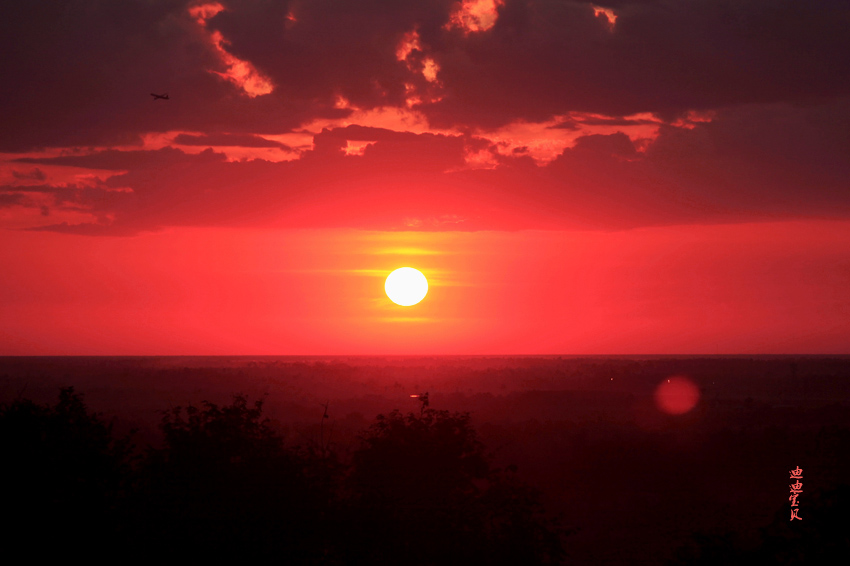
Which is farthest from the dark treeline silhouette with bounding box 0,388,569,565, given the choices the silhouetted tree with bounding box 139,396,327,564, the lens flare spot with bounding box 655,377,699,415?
the lens flare spot with bounding box 655,377,699,415

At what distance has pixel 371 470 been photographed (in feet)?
83.2

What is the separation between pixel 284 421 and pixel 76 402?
230ft

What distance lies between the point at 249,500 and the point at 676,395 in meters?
129

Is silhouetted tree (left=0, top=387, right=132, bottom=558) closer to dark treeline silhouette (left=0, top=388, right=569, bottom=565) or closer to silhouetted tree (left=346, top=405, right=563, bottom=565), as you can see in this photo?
dark treeline silhouette (left=0, top=388, right=569, bottom=565)

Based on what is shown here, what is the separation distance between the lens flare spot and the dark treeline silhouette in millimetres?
90147

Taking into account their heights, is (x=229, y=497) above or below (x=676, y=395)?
below

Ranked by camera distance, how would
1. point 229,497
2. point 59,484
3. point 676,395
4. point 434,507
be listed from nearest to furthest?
point 59,484, point 229,497, point 434,507, point 676,395

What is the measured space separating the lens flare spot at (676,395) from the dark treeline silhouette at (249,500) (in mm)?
90147

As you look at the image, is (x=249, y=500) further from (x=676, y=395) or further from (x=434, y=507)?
(x=676, y=395)

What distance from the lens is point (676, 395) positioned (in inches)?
5586

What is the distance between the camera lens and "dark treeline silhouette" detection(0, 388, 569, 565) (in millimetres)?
22484

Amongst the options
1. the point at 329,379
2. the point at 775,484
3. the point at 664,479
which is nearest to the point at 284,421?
the point at 664,479

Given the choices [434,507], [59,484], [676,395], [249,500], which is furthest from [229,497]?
[676,395]

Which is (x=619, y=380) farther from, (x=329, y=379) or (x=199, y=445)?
(x=199, y=445)
